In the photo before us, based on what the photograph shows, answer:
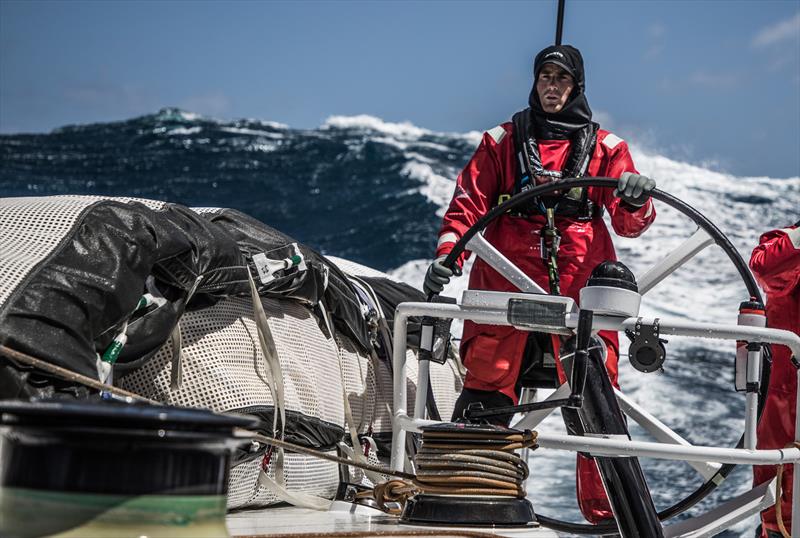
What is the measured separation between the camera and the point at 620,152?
371 centimetres

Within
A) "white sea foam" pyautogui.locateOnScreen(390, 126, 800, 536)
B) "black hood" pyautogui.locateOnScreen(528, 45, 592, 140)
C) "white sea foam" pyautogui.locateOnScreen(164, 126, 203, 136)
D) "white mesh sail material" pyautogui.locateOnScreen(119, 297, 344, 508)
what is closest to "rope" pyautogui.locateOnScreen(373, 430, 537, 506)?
"white mesh sail material" pyautogui.locateOnScreen(119, 297, 344, 508)

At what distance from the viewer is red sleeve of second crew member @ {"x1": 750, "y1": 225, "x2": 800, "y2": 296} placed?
127 inches

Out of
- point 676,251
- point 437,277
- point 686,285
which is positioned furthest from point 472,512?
point 686,285

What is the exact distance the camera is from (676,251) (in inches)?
119

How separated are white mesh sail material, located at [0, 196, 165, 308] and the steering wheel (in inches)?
39.7

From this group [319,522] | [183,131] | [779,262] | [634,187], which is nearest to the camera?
[319,522]

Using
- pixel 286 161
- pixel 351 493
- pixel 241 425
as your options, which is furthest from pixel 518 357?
pixel 286 161

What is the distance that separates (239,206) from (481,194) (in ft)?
48.9

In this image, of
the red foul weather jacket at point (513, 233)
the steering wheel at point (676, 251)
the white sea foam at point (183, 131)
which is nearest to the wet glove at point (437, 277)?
the steering wheel at point (676, 251)

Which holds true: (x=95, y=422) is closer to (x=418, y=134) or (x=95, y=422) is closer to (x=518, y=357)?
(x=518, y=357)

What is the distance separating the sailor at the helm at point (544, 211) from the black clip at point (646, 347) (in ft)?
2.78

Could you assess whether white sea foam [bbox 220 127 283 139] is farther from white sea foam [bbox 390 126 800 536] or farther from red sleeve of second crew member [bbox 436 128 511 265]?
red sleeve of second crew member [bbox 436 128 511 265]

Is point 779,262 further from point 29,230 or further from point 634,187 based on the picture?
point 29,230

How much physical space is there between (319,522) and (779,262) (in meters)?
1.68
